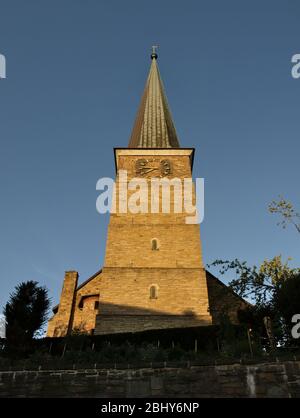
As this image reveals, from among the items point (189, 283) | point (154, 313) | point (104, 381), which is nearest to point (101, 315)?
point (154, 313)

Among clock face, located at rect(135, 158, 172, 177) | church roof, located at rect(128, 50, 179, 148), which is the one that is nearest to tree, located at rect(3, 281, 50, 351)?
clock face, located at rect(135, 158, 172, 177)

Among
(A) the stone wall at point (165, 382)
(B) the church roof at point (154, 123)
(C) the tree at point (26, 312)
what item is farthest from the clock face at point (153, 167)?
(A) the stone wall at point (165, 382)

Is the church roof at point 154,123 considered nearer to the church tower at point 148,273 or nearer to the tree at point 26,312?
the church tower at point 148,273

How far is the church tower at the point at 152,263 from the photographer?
2047 centimetres

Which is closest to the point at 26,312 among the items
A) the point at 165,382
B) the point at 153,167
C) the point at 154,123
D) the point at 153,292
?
the point at 153,292

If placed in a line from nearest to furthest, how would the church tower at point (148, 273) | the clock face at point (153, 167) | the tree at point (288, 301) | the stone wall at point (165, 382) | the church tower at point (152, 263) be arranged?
the stone wall at point (165, 382) < the tree at point (288, 301) < the church tower at point (152, 263) < the church tower at point (148, 273) < the clock face at point (153, 167)

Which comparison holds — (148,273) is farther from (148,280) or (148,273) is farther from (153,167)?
(153,167)

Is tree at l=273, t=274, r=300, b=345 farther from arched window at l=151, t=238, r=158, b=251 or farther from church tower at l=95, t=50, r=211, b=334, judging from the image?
arched window at l=151, t=238, r=158, b=251

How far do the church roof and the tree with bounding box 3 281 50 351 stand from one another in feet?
49.4

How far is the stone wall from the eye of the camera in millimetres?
10016

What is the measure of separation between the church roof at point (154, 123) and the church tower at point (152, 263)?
347 millimetres
